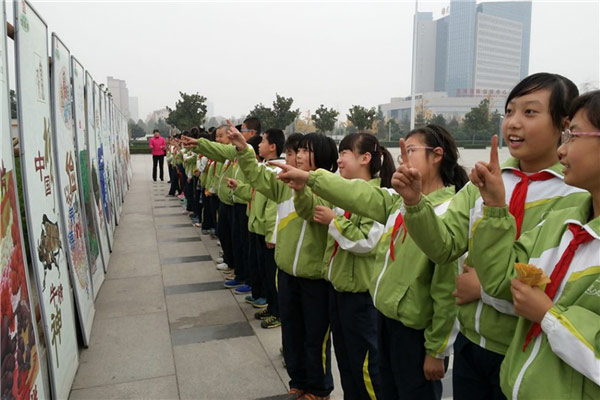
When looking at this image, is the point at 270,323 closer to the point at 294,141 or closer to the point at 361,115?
the point at 294,141

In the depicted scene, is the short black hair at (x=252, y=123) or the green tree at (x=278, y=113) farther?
the green tree at (x=278, y=113)

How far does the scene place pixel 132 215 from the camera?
9.82 metres

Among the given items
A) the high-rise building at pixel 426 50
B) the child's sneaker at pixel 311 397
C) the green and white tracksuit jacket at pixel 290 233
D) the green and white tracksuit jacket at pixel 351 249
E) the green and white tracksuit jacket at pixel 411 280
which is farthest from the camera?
the high-rise building at pixel 426 50

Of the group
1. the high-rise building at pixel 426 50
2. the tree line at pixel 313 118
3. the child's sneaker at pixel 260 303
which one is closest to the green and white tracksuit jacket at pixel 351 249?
the child's sneaker at pixel 260 303

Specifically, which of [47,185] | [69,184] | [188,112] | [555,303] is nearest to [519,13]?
[188,112]

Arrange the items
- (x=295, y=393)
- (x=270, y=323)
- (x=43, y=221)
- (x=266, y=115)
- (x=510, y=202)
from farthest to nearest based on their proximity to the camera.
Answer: (x=266, y=115)
(x=270, y=323)
(x=295, y=393)
(x=43, y=221)
(x=510, y=202)

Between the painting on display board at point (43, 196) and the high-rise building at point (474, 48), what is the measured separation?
22435 mm

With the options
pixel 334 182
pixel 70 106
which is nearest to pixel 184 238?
pixel 70 106

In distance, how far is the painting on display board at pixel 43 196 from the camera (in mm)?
2283

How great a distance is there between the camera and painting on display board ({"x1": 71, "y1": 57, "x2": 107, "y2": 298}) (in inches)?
155

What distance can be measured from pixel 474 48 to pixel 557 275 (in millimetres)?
40823

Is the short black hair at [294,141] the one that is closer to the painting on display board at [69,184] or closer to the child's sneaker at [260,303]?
the painting on display board at [69,184]

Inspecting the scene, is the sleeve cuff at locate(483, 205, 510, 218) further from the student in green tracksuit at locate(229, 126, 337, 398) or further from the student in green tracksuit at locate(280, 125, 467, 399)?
the student in green tracksuit at locate(229, 126, 337, 398)

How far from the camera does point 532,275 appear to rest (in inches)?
45.9
